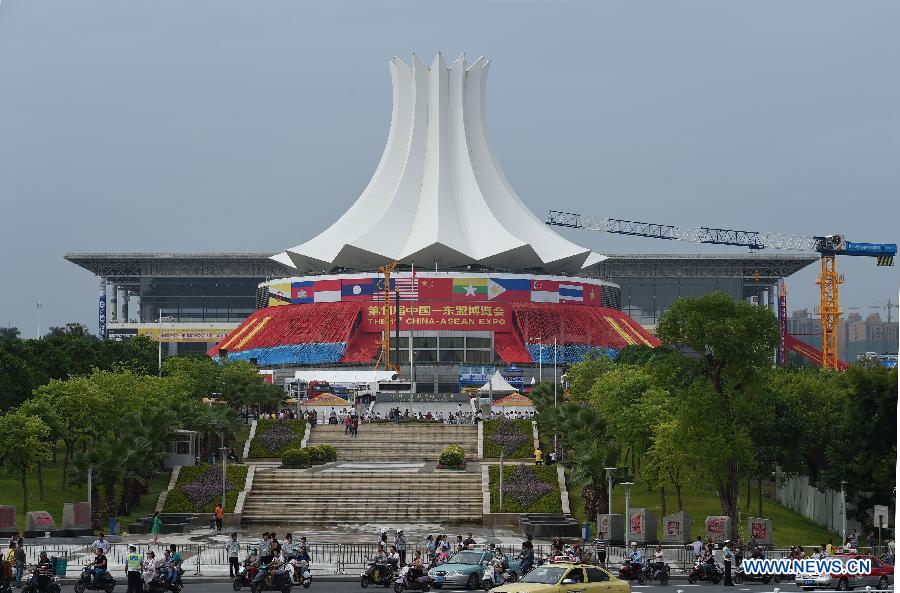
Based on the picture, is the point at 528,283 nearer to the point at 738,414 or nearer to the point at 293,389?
the point at 293,389

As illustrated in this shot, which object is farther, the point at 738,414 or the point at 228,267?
the point at 228,267

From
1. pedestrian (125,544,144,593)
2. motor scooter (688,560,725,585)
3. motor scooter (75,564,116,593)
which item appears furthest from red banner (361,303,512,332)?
pedestrian (125,544,144,593)

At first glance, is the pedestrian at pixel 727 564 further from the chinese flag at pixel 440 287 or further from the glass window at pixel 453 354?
the chinese flag at pixel 440 287

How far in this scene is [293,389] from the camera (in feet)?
266

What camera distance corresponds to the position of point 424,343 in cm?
9831

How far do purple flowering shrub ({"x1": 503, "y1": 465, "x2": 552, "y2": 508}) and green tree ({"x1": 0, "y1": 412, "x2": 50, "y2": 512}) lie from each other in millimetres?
15409

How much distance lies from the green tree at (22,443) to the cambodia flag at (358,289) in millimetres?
52525

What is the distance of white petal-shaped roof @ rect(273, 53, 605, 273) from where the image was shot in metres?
98.4

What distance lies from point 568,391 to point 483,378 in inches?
780

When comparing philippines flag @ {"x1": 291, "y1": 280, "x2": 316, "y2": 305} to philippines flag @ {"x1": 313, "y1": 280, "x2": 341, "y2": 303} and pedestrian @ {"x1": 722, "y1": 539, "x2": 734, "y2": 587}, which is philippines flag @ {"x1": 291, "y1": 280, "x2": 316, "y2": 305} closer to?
philippines flag @ {"x1": 313, "y1": 280, "x2": 341, "y2": 303}

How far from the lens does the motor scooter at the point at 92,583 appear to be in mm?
29875

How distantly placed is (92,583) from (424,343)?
68761mm

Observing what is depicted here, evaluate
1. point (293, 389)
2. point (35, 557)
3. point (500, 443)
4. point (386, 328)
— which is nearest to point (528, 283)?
point (386, 328)

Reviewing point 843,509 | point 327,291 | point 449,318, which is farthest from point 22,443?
point 327,291
